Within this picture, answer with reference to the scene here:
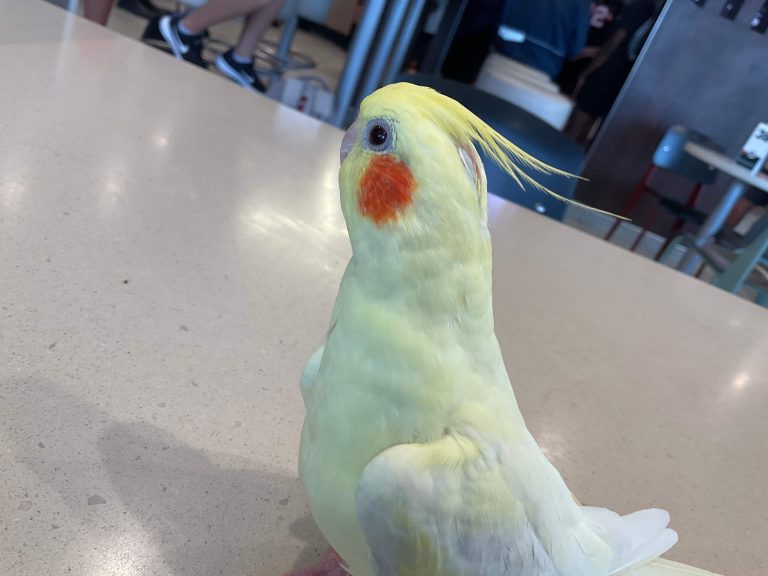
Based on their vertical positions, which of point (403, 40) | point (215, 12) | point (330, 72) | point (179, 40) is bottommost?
point (330, 72)

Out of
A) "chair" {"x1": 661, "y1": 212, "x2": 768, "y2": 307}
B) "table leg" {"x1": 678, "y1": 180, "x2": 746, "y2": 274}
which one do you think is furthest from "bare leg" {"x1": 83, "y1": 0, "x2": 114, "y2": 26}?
"table leg" {"x1": 678, "y1": 180, "x2": 746, "y2": 274}

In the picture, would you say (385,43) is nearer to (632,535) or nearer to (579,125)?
(579,125)

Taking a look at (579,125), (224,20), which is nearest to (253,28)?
(224,20)

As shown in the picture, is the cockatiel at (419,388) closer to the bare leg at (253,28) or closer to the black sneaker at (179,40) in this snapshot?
the black sneaker at (179,40)

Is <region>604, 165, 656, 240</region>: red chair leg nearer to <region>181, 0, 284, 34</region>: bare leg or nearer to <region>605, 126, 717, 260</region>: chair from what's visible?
<region>605, 126, 717, 260</region>: chair

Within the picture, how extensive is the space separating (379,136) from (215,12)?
5.67 ft

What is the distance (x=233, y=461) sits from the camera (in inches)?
16.5

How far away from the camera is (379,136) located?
0.27 metres

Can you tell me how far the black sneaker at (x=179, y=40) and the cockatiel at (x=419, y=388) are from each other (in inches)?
65.3

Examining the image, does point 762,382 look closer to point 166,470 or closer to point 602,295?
point 602,295

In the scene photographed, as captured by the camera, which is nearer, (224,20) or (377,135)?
(377,135)

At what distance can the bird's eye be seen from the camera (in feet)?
0.87

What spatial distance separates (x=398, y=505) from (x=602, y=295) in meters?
0.69

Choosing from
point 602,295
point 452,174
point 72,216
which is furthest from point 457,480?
point 602,295
